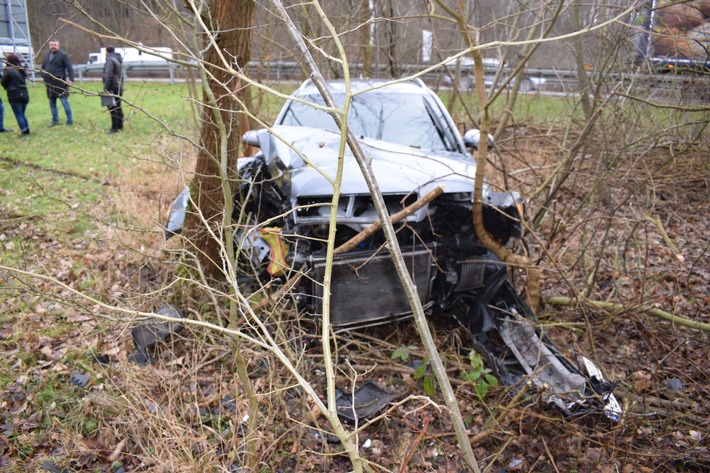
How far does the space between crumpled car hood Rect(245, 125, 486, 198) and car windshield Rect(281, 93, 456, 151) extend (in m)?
0.22

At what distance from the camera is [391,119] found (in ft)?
15.9

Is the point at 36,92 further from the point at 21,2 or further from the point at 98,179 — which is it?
Result: the point at 21,2

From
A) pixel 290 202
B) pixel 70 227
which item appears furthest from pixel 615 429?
pixel 70 227

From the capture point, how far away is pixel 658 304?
4.64 m

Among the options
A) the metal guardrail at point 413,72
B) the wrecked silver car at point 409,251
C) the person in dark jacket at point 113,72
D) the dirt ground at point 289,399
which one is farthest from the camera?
the person in dark jacket at point 113,72

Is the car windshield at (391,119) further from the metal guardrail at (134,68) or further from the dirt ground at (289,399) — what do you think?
the metal guardrail at (134,68)

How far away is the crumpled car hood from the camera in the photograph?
3.60m

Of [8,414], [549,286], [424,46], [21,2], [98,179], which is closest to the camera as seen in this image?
[8,414]

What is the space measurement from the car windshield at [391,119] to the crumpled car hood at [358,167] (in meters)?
0.22

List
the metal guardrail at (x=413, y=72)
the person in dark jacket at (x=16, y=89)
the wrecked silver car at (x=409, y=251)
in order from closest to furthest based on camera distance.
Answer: the wrecked silver car at (x=409, y=251)
the metal guardrail at (x=413, y=72)
the person in dark jacket at (x=16, y=89)

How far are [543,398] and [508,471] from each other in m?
0.51

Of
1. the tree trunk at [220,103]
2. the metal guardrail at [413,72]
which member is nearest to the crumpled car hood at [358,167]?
the tree trunk at [220,103]

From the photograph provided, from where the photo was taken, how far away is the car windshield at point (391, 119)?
4.70m

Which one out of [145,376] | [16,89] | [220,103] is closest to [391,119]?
[220,103]
